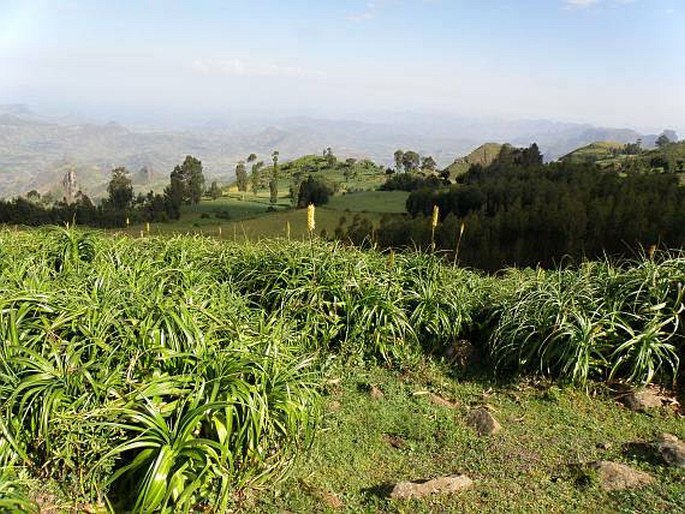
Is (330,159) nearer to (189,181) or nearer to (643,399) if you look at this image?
(189,181)

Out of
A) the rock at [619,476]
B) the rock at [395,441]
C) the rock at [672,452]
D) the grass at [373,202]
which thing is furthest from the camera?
the grass at [373,202]

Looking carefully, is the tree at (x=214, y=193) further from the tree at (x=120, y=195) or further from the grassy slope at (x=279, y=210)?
the tree at (x=120, y=195)

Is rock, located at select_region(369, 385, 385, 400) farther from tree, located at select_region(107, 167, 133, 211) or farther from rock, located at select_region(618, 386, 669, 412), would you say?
tree, located at select_region(107, 167, 133, 211)

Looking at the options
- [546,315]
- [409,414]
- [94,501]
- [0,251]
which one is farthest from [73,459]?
[546,315]

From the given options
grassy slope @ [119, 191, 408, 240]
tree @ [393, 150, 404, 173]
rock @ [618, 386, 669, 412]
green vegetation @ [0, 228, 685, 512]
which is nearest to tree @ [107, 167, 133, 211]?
grassy slope @ [119, 191, 408, 240]

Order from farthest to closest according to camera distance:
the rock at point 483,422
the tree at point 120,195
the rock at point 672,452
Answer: the tree at point 120,195
the rock at point 483,422
the rock at point 672,452

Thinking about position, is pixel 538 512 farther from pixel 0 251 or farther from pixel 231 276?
pixel 0 251

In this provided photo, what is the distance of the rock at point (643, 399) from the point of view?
4668mm

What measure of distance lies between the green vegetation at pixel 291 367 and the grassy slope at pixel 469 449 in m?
0.02

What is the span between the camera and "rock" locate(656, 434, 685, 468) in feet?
12.1

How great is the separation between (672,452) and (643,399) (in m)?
1.04

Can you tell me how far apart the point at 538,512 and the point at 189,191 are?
6006 centimetres

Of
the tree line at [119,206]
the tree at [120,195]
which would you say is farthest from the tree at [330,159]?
the tree at [120,195]

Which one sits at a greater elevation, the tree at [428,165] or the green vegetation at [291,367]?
the tree at [428,165]
